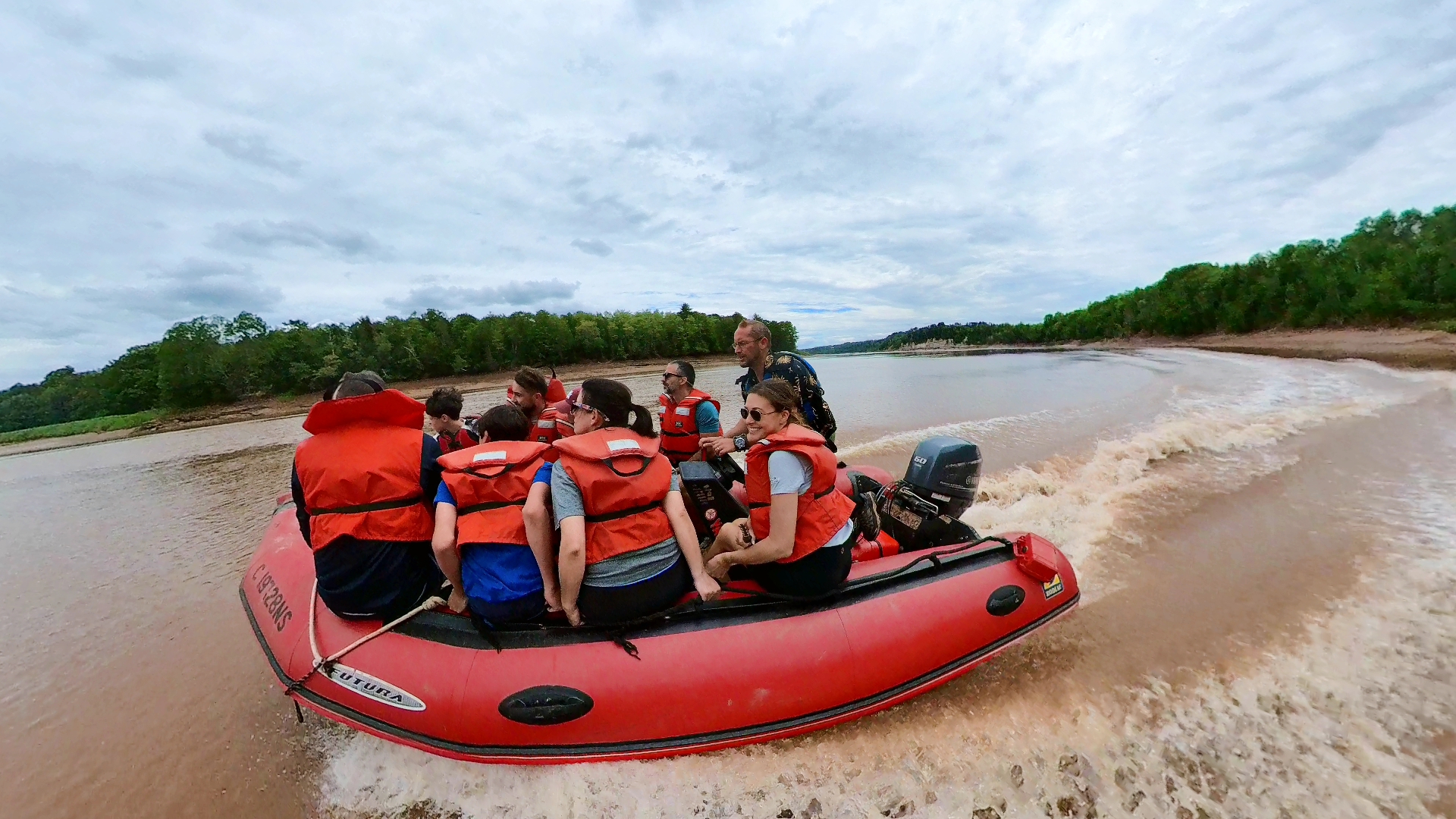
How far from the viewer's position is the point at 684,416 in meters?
4.16

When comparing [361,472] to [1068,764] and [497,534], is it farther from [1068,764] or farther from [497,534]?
[1068,764]

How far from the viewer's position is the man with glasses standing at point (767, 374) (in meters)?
3.84

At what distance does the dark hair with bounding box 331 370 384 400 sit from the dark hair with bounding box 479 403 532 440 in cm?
52

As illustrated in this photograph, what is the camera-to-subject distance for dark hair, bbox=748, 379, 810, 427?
2438 millimetres

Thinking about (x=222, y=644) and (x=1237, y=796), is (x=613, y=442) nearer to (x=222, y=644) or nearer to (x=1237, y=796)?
(x=1237, y=796)

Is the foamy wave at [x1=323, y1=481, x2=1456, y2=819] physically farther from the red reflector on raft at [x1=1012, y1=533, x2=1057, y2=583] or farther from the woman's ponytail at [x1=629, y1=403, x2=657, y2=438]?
the woman's ponytail at [x1=629, y1=403, x2=657, y2=438]

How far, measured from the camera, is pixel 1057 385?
16.9 meters

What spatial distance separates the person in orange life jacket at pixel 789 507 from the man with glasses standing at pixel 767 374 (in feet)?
3.99

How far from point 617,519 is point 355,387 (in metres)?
1.41

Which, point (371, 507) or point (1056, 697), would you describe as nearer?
point (371, 507)

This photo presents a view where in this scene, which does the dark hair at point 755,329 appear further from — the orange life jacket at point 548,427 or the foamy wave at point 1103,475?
the foamy wave at point 1103,475

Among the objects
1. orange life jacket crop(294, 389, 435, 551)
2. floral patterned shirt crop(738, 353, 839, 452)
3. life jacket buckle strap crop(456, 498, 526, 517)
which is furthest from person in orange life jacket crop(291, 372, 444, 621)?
floral patterned shirt crop(738, 353, 839, 452)

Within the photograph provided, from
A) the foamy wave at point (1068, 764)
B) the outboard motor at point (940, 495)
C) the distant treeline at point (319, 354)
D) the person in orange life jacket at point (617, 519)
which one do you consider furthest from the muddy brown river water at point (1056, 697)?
the distant treeline at point (319, 354)

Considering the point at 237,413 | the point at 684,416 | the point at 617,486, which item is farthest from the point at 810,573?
the point at 237,413
